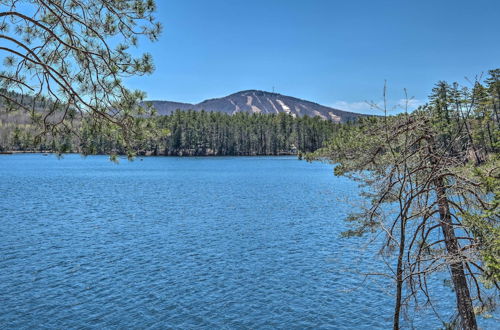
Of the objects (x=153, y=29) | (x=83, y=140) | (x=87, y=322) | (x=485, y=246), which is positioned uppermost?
(x=153, y=29)

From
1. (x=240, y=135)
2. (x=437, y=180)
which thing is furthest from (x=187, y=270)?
(x=240, y=135)

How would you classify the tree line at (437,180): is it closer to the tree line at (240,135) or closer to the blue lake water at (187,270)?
the blue lake water at (187,270)

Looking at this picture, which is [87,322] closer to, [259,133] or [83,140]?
[83,140]

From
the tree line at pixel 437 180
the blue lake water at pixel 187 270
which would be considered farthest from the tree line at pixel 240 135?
the tree line at pixel 437 180

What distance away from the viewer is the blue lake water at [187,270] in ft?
35.7

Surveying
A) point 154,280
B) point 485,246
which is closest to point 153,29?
point 485,246

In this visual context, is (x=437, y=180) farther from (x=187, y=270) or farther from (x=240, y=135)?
(x=240, y=135)

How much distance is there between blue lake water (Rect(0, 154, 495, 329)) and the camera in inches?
428

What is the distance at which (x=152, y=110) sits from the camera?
6512 mm

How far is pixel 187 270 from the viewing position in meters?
14.7

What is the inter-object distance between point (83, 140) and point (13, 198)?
31934mm

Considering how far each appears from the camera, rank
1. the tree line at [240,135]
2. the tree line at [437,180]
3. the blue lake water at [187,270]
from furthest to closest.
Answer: the tree line at [240,135]
the blue lake water at [187,270]
the tree line at [437,180]

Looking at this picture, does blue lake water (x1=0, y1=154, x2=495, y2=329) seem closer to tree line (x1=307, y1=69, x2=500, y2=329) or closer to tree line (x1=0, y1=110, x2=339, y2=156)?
tree line (x1=307, y1=69, x2=500, y2=329)

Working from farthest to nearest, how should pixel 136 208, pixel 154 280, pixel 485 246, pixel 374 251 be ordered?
pixel 136 208 < pixel 374 251 < pixel 154 280 < pixel 485 246
